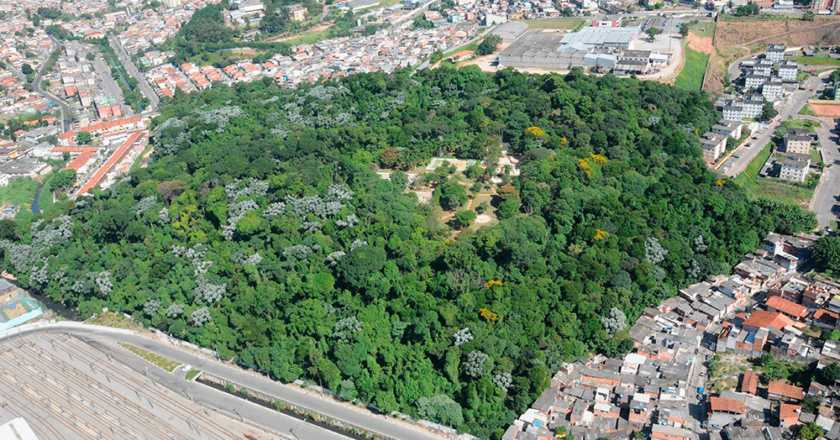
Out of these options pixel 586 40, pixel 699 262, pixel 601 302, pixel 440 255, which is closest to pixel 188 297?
pixel 440 255

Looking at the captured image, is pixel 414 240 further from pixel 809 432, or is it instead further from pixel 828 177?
pixel 828 177

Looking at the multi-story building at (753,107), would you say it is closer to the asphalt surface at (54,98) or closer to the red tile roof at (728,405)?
the red tile roof at (728,405)

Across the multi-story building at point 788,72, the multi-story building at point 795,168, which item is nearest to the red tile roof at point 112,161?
the multi-story building at point 795,168

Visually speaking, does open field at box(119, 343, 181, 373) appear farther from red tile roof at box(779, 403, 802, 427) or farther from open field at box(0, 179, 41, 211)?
red tile roof at box(779, 403, 802, 427)

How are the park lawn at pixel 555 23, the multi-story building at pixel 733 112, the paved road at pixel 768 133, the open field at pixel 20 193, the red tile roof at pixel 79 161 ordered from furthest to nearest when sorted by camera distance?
the park lawn at pixel 555 23 → the red tile roof at pixel 79 161 → the multi-story building at pixel 733 112 → the open field at pixel 20 193 → the paved road at pixel 768 133

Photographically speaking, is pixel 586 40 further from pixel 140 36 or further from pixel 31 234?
pixel 140 36

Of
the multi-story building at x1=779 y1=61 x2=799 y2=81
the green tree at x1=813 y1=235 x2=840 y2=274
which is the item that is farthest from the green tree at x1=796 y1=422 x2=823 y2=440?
the multi-story building at x1=779 y1=61 x2=799 y2=81

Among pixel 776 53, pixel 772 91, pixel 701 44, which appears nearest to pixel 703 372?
pixel 772 91
